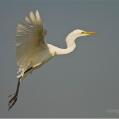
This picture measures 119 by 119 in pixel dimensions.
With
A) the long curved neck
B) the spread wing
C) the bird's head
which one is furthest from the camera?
the bird's head

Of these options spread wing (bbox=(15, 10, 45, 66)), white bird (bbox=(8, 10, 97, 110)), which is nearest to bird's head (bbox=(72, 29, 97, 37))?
white bird (bbox=(8, 10, 97, 110))

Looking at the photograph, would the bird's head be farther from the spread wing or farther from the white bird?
the spread wing

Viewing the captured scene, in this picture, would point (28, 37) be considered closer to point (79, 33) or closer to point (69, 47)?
point (69, 47)

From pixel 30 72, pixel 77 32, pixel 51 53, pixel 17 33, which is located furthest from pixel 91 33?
pixel 17 33

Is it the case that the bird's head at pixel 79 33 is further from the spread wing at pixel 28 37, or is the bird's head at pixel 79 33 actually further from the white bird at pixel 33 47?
the spread wing at pixel 28 37

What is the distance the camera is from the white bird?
5.69 meters

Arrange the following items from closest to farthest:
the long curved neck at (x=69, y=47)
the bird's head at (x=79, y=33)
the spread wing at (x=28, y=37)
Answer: the spread wing at (x=28, y=37), the long curved neck at (x=69, y=47), the bird's head at (x=79, y=33)

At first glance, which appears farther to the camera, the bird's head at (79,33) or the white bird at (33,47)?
the bird's head at (79,33)

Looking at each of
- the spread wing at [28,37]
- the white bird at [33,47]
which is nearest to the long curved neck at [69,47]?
the white bird at [33,47]

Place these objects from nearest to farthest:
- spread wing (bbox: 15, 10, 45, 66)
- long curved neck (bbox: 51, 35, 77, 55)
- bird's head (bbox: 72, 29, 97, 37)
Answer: spread wing (bbox: 15, 10, 45, 66) < long curved neck (bbox: 51, 35, 77, 55) < bird's head (bbox: 72, 29, 97, 37)

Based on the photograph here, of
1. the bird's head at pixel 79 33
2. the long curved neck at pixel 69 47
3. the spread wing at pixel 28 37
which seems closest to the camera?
the spread wing at pixel 28 37

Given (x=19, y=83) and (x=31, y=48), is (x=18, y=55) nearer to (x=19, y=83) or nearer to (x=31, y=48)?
(x=31, y=48)

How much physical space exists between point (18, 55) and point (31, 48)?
31 cm

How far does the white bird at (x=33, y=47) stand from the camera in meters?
5.69
